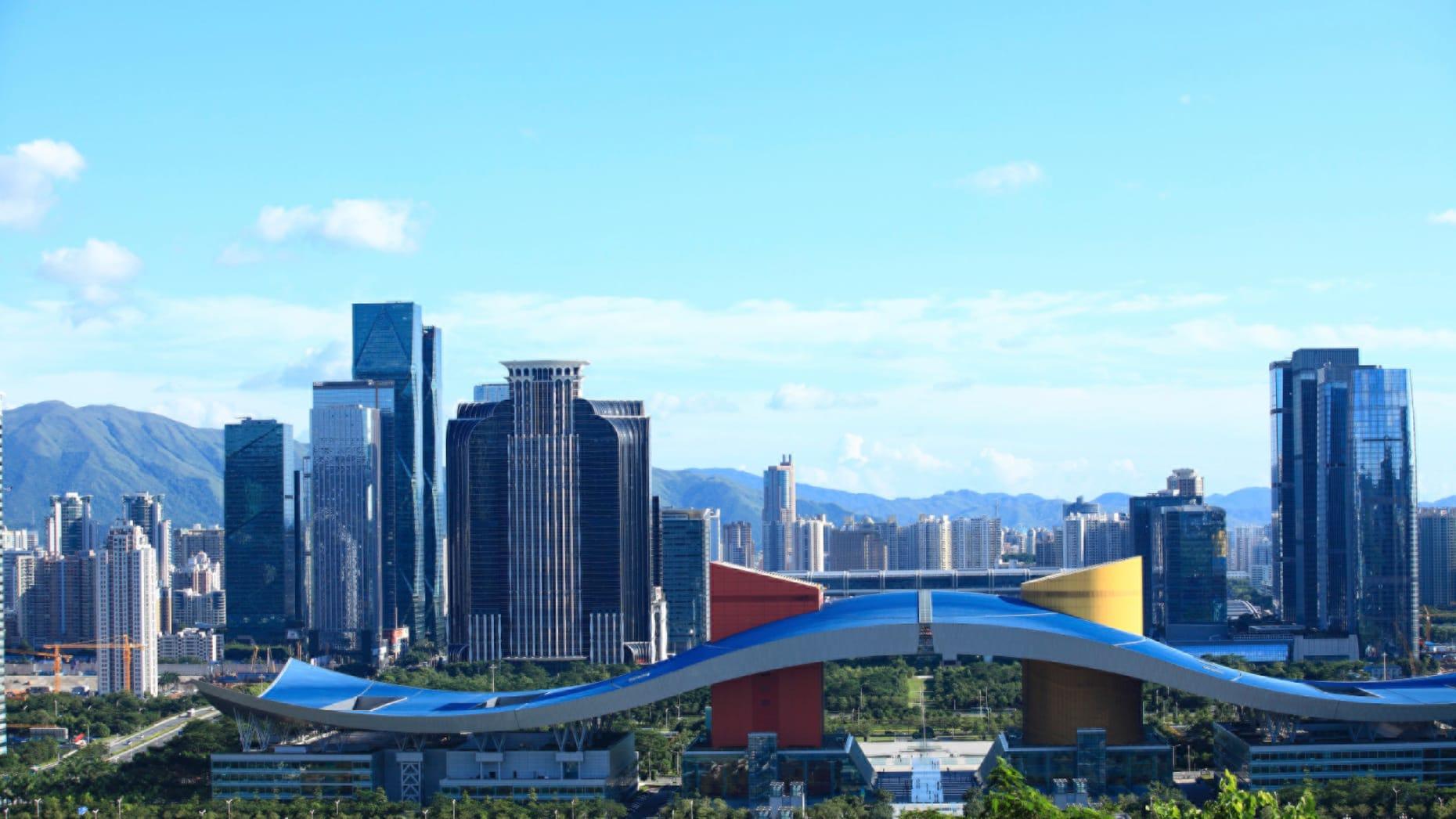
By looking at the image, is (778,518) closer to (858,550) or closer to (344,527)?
(858,550)

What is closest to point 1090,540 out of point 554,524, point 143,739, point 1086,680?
point 554,524

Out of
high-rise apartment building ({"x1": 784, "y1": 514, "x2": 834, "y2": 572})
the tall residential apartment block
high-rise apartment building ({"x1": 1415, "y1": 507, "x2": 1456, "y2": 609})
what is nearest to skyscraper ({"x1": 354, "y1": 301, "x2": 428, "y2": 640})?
the tall residential apartment block

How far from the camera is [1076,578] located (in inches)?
1816

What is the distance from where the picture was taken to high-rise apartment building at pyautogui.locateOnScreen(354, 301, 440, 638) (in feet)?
332

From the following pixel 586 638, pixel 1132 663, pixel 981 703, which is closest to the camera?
pixel 1132 663

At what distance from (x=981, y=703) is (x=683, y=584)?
30734 mm

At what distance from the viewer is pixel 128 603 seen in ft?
275

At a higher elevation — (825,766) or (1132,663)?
(1132,663)

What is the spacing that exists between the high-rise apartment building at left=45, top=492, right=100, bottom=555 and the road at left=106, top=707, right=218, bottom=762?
51.6m

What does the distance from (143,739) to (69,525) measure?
6271 cm

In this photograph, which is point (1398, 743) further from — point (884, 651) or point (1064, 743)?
point (884, 651)

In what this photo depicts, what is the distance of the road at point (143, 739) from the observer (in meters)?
57.3

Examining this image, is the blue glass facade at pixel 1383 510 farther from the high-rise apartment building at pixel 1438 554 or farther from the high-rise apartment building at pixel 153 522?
the high-rise apartment building at pixel 153 522

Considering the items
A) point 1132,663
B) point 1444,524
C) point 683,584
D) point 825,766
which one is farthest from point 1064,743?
point 1444,524
